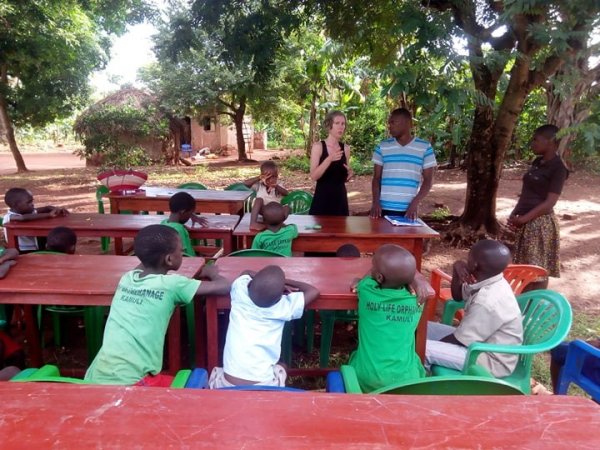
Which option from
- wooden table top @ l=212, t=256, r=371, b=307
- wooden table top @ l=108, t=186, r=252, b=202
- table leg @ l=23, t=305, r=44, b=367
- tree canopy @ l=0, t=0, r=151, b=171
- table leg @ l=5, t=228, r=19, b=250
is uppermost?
A: tree canopy @ l=0, t=0, r=151, b=171

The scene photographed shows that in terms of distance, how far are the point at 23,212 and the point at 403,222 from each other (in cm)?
340

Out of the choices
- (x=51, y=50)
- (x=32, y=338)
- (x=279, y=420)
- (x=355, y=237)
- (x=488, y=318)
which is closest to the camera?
(x=279, y=420)

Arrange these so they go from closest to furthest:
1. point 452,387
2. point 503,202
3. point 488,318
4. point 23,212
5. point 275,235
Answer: point 452,387
point 488,318
point 275,235
point 23,212
point 503,202

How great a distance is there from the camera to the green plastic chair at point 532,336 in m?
2.10

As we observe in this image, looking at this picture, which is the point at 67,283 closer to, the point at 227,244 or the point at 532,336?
the point at 227,244

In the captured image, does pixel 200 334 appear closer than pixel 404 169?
Yes

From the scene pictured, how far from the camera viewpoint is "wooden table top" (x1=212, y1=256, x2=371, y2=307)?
2.42 meters

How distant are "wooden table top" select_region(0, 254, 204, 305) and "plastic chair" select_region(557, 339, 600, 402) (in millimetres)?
2043

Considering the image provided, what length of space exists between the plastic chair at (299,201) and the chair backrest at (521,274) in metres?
2.81

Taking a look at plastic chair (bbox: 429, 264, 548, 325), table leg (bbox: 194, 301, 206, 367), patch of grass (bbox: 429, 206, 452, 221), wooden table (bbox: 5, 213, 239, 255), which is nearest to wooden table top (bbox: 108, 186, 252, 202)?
wooden table (bbox: 5, 213, 239, 255)

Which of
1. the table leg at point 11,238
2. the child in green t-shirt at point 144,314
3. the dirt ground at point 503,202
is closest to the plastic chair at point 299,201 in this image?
the dirt ground at point 503,202

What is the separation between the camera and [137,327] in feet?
6.57

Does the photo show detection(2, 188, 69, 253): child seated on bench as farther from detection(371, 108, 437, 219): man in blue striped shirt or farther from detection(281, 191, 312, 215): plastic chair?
detection(371, 108, 437, 219): man in blue striped shirt

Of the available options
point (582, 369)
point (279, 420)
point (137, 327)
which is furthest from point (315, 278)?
point (582, 369)
